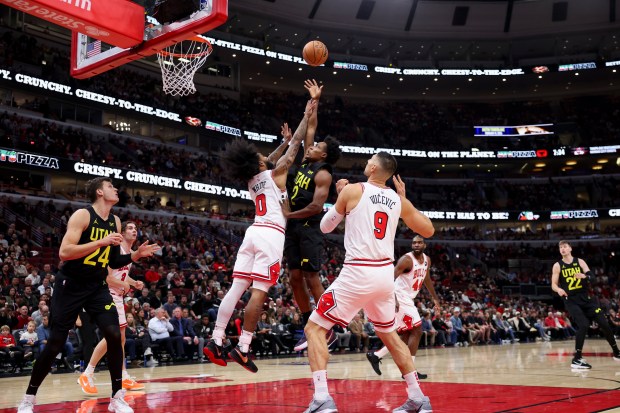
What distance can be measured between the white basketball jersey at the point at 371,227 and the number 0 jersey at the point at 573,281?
6174mm

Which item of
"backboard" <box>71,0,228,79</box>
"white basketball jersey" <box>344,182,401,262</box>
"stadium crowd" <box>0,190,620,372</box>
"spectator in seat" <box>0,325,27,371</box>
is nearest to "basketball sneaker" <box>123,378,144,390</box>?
"stadium crowd" <box>0,190,620,372</box>

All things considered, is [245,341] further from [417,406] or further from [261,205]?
[417,406]

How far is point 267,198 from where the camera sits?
614 centimetres

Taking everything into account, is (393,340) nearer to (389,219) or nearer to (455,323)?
(389,219)

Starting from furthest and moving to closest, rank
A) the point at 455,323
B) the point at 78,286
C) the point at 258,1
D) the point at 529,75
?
the point at 529,75, the point at 258,1, the point at 455,323, the point at 78,286

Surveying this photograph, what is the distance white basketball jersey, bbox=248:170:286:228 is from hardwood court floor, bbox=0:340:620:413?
5.69 ft

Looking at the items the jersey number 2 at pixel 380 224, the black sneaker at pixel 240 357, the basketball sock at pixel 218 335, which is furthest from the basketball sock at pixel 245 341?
the jersey number 2 at pixel 380 224

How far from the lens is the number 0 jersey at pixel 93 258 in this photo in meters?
5.51

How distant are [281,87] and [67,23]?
36.0 metres

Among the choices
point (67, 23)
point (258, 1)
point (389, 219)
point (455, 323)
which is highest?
point (258, 1)

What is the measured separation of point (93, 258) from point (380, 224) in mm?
2588

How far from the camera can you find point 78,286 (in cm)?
554

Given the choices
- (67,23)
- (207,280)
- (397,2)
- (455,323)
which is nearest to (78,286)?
(67,23)

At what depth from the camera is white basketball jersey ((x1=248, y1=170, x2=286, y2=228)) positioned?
20.0 feet
